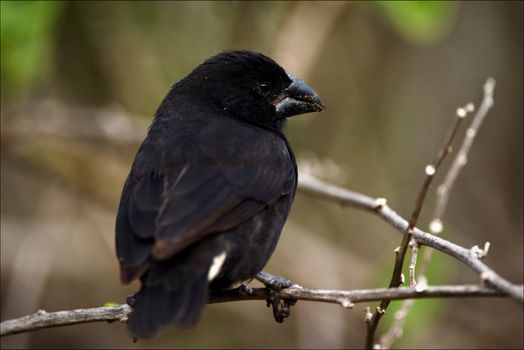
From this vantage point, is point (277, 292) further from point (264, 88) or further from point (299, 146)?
point (299, 146)

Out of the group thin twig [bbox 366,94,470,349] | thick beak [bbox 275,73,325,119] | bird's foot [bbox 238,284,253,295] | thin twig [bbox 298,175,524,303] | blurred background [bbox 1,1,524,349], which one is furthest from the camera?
blurred background [bbox 1,1,524,349]

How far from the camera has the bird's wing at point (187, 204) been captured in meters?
3.18

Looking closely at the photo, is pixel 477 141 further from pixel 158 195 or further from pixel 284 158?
pixel 158 195

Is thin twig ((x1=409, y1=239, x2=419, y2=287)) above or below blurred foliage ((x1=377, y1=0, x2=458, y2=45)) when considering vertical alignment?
below

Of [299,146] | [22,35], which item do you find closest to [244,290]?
[22,35]

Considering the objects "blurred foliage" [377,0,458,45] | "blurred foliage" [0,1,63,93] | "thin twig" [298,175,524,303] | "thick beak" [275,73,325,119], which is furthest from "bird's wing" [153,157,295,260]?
"blurred foliage" [0,1,63,93]

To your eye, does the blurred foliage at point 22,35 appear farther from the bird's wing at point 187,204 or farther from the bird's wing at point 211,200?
the bird's wing at point 211,200

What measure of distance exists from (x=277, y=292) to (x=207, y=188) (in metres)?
0.48

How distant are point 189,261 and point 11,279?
128 inches

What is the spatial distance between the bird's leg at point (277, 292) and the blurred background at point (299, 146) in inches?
73.5

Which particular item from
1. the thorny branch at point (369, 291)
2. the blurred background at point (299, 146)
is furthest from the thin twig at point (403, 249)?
the blurred background at point (299, 146)

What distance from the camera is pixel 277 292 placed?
11.2 ft

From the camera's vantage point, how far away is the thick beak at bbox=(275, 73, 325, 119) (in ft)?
14.0

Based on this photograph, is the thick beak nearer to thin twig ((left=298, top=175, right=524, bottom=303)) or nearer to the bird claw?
thin twig ((left=298, top=175, right=524, bottom=303))
